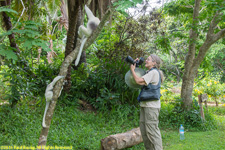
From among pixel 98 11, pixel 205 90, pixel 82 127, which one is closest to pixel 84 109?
pixel 82 127

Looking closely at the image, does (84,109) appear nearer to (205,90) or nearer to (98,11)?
(98,11)

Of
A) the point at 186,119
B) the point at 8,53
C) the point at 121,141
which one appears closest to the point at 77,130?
the point at 121,141

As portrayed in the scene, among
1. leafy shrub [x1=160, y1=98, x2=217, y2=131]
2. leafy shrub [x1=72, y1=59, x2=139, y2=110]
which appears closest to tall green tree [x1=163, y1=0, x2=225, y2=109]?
leafy shrub [x1=160, y1=98, x2=217, y2=131]

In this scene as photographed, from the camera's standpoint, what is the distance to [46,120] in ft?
7.89

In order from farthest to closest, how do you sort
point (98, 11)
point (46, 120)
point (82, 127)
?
point (98, 11) → point (82, 127) → point (46, 120)

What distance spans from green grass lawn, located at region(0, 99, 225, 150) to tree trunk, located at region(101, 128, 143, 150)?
0.18m

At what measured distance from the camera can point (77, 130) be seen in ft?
14.3

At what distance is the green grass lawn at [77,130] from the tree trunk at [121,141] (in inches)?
7.1

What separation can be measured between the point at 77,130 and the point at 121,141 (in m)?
→ 1.10

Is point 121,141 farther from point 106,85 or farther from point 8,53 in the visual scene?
point 106,85

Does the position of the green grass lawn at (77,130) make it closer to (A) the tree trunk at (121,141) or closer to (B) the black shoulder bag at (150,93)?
(A) the tree trunk at (121,141)

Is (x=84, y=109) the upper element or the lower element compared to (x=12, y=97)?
lower

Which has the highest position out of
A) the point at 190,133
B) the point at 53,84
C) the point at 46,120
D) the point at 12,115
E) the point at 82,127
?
the point at 53,84

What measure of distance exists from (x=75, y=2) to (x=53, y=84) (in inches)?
130
